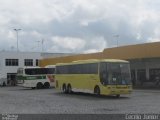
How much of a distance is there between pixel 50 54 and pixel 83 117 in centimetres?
8549

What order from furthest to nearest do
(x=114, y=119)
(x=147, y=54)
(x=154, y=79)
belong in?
(x=154, y=79), (x=147, y=54), (x=114, y=119)

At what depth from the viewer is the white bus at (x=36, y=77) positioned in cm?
5503

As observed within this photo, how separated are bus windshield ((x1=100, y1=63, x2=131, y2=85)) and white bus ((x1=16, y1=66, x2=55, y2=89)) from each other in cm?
2322

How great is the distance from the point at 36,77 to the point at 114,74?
24444 mm

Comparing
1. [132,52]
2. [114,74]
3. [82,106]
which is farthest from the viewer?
[132,52]

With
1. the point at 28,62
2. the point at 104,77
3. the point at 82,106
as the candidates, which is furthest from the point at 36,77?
the point at 28,62

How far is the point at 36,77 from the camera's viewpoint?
55875 mm

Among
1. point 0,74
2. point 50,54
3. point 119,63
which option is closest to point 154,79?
point 119,63

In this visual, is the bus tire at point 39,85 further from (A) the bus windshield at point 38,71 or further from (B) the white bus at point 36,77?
(A) the bus windshield at point 38,71

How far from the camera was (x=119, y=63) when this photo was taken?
33.2m

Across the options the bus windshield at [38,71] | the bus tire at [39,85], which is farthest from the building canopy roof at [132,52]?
the bus tire at [39,85]

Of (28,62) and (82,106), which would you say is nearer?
(82,106)

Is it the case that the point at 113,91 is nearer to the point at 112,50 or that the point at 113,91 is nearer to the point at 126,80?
the point at 126,80

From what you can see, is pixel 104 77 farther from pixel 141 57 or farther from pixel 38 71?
pixel 38 71
